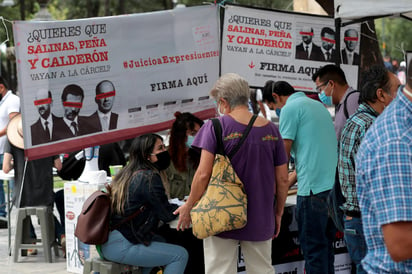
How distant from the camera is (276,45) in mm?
7035

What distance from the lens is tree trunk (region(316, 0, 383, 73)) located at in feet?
26.3

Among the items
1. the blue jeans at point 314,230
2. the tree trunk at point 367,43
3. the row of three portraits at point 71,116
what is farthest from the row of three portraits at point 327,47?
the row of three portraits at point 71,116

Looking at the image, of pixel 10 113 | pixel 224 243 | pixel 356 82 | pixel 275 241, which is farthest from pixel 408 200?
pixel 10 113

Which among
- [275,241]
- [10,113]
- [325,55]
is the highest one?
[325,55]

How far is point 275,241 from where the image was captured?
19.9 ft

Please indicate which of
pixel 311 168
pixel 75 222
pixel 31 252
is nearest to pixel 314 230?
pixel 311 168

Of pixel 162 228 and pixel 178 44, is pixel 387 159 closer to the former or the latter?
pixel 162 228

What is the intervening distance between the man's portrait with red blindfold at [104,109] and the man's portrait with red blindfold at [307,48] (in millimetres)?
2104

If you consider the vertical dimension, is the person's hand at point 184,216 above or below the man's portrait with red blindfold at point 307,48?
below

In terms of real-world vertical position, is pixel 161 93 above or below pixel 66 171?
above

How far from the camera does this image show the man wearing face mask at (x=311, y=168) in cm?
562

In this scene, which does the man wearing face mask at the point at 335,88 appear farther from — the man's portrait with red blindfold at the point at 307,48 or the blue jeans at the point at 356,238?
the blue jeans at the point at 356,238

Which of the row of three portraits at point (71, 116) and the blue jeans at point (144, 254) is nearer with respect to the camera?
the blue jeans at point (144, 254)

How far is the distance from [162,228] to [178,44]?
1.66 metres
